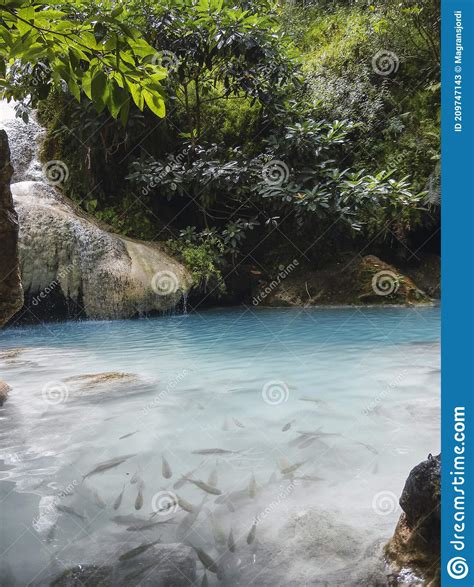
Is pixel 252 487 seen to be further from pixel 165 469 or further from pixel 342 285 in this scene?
pixel 342 285

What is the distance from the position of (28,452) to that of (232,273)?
278 inches

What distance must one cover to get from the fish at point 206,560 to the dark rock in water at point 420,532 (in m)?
0.59

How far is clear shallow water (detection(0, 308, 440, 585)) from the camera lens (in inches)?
77.7

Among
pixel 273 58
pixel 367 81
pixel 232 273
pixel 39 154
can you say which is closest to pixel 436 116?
pixel 367 81

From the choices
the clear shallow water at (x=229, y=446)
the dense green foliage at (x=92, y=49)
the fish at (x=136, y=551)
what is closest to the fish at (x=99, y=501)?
the clear shallow water at (x=229, y=446)

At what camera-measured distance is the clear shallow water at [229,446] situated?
1.97 m

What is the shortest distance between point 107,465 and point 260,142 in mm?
8648

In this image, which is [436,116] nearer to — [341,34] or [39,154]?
[341,34]

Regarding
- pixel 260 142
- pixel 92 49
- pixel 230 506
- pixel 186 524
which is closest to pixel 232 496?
pixel 230 506

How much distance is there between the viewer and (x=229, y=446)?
291 cm

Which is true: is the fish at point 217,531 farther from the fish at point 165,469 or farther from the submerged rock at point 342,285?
the submerged rock at point 342,285

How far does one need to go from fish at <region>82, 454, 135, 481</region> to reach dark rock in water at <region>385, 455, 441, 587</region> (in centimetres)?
139

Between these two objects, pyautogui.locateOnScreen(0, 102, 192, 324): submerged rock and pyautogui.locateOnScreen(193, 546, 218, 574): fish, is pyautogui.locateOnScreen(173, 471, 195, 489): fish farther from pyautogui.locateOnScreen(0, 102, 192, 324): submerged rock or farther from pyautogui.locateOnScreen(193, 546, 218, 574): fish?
pyautogui.locateOnScreen(0, 102, 192, 324): submerged rock

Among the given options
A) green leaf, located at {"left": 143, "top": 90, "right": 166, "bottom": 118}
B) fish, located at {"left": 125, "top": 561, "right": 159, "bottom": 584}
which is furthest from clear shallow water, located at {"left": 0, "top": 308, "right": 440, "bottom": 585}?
green leaf, located at {"left": 143, "top": 90, "right": 166, "bottom": 118}
